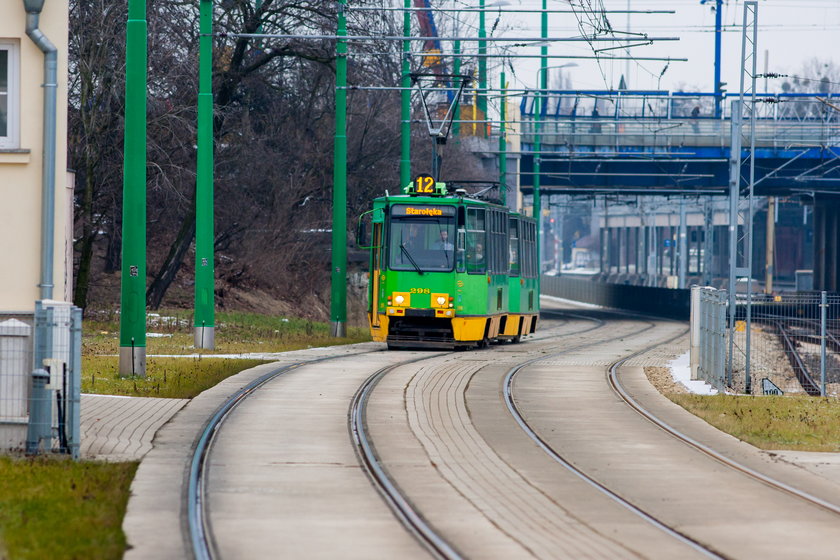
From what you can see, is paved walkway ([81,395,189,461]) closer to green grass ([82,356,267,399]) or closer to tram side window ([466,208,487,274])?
green grass ([82,356,267,399])

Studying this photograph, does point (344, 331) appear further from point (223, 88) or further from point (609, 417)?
point (609, 417)

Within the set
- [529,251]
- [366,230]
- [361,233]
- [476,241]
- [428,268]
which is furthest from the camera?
[529,251]

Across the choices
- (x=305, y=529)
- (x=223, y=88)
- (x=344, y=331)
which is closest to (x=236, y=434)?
(x=305, y=529)

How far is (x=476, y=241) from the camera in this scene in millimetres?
30500

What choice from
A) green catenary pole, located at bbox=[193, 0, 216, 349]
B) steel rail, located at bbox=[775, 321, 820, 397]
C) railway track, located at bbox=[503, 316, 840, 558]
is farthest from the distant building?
steel rail, located at bbox=[775, 321, 820, 397]

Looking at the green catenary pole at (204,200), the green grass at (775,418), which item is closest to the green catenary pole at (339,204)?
the green catenary pole at (204,200)

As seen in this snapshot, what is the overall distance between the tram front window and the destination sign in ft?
0.34

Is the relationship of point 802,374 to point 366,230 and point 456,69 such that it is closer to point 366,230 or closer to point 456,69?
point 366,230

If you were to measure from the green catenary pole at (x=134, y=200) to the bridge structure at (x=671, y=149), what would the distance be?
115 feet

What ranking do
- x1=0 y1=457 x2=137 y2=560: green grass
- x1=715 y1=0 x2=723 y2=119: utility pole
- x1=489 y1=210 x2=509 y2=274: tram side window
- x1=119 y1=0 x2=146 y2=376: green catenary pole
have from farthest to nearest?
x1=715 y1=0 x2=723 y2=119: utility pole → x1=489 y1=210 x2=509 y2=274: tram side window → x1=119 y1=0 x2=146 y2=376: green catenary pole → x1=0 y1=457 x2=137 y2=560: green grass

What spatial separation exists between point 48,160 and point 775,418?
9.57 m

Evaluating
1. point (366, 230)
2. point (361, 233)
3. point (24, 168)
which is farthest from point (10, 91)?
point (366, 230)

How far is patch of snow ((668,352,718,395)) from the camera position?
22250 mm

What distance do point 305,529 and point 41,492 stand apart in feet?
7.91
